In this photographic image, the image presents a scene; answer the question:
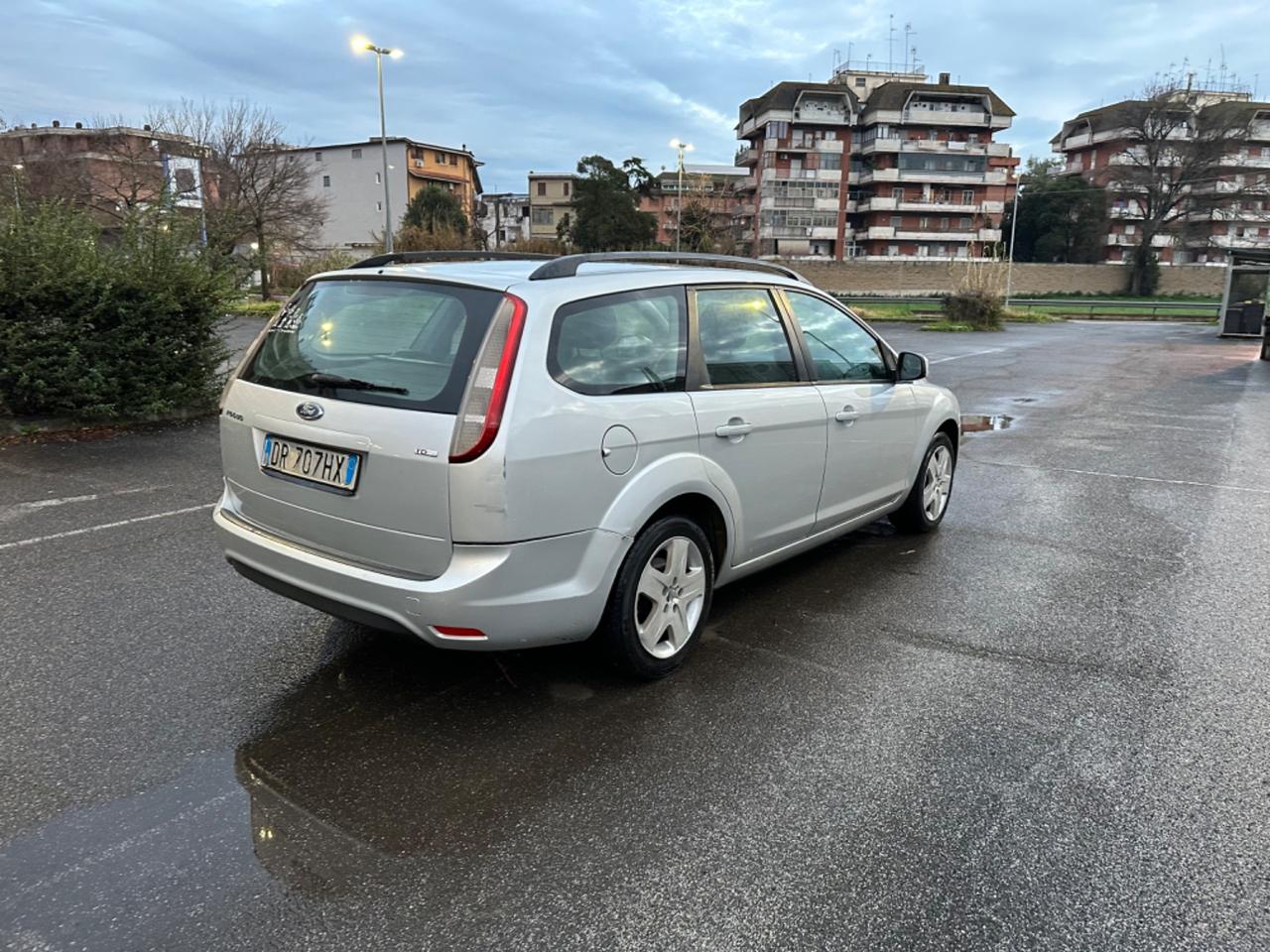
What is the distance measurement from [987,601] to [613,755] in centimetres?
257

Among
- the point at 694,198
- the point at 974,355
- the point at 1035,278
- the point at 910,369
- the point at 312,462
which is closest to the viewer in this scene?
the point at 312,462

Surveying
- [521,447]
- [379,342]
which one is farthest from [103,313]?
[521,447]

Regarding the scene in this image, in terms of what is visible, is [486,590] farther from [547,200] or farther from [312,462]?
[547,200]

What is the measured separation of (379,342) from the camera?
3383 mm

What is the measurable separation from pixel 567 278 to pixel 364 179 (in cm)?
8898

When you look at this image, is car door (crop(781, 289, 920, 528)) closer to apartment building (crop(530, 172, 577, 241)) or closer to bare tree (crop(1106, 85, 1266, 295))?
bare tree (crop(1106, 85, 1266, 295))

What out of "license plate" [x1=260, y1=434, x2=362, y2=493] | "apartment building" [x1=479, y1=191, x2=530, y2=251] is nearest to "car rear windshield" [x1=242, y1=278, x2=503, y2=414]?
"license plate" [x1=260, y1=434, x2=362, y2=493]

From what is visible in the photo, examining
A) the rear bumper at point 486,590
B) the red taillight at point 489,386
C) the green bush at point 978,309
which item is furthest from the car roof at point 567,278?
the green bush at point 978,309

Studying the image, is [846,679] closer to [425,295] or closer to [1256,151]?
[425,295]

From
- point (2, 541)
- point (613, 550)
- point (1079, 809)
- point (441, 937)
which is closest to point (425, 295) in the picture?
point (613, 550)

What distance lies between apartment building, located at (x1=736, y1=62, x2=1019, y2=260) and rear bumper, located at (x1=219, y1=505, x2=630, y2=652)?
7981cm

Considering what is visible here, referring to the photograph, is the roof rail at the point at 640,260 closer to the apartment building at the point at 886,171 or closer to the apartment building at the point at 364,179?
the apartment building at the point at 886,171

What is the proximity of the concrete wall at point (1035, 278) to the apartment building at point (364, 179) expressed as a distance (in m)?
35.7

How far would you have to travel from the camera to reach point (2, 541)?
5.40 metres
